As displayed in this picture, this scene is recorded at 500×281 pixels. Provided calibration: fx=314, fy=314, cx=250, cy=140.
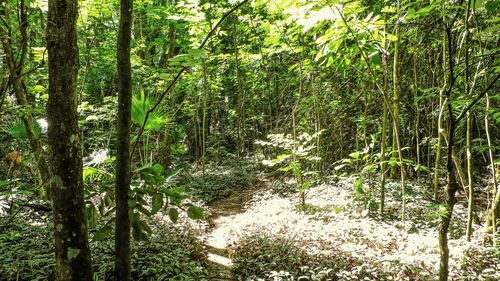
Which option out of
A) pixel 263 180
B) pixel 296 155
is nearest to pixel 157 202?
pixel 296 155

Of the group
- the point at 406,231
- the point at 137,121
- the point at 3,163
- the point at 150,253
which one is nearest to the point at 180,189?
the point at 137,121

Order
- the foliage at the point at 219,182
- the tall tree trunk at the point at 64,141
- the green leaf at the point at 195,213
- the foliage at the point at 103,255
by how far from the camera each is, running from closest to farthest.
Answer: the tall tree trunk at the point at 64,141 → the green leaf at the point at 195,213 → the foliage at the point at 103,255 → the foliage at the point at 219,182

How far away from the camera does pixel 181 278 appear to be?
449cm

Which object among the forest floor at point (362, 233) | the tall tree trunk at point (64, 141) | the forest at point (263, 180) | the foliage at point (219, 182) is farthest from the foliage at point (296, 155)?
the tall tree trunk at point (64, 141)

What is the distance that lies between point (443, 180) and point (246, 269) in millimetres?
6713

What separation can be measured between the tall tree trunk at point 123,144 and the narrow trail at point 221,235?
2.96 metres

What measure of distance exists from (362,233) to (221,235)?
3313 mm

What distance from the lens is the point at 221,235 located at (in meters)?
7.62

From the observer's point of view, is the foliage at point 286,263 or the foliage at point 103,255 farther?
the foliage at point 286,263

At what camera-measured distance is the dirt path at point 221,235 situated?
559 centimetres

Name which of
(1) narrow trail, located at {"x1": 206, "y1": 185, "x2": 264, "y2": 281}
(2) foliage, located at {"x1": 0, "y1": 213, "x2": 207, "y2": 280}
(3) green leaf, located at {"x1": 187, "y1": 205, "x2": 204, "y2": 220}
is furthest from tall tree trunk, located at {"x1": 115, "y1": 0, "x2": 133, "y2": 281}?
(1) narrow trail, located at {"x1": 206, "y1": 185, "x2": 264, "y2": 281}

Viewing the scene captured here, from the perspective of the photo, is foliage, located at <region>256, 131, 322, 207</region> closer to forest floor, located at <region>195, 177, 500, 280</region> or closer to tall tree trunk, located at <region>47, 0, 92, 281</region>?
forest floor, located at <region>195, 177, 500, 280</region>

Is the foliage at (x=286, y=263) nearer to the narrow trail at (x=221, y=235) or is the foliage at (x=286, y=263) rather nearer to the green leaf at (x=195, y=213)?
the narrow trail at (x=221, y=235)

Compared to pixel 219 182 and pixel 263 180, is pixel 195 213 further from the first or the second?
pixel 263 180
